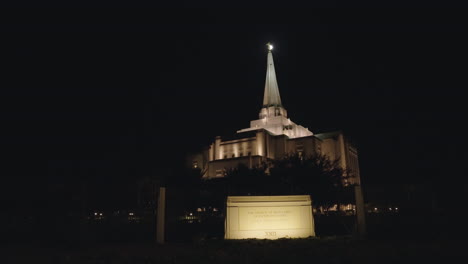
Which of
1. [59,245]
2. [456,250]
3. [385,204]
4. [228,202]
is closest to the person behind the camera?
[456,250]

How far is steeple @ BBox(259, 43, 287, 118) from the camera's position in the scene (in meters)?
77.0

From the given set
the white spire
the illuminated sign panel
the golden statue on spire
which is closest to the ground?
the illuminated sign panel

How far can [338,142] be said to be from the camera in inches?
2618

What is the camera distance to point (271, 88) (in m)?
81.0

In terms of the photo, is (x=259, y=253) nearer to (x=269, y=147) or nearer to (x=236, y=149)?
(x=269, y=147)

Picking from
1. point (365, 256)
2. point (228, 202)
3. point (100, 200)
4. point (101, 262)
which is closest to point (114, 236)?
point (228, 202)

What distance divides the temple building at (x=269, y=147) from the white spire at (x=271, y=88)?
291 cm

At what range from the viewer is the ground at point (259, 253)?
7309 millimetres

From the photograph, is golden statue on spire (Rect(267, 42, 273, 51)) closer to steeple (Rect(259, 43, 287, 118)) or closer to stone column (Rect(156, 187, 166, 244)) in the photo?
steeple (Rect(259, 43, 287, 118))

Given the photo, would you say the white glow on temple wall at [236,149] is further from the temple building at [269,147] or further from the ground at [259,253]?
the ground at [259,253]

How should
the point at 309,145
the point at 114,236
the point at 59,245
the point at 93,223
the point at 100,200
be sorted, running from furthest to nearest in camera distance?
the point at 309,145 → the point at 100,200 → the point at 93,223 → the point at 114,236 → the point at 59,245

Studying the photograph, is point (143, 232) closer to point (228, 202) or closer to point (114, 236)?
point (114, 236)

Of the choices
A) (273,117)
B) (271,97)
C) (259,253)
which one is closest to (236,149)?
(273,117)

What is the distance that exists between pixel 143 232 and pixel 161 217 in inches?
82.7
